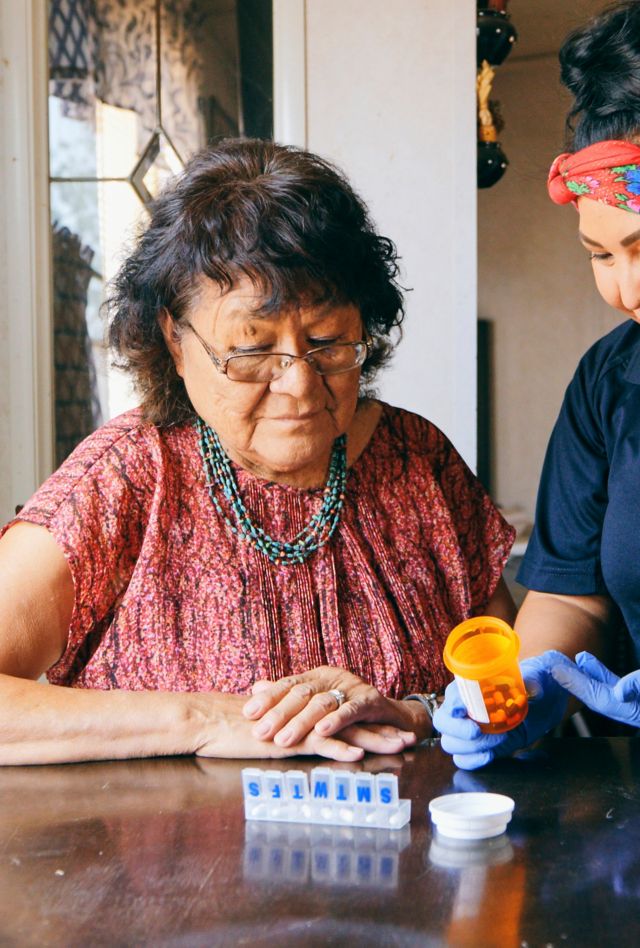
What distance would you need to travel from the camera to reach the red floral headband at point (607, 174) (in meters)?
1.33

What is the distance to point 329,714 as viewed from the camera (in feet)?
4.65

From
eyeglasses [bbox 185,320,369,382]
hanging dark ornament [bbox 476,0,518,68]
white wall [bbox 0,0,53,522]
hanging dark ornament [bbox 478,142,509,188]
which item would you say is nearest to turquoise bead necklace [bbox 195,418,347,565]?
eyeglasses [bbox 185,320,369,382]

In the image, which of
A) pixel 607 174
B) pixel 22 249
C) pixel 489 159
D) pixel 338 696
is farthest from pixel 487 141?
pixel 338 696

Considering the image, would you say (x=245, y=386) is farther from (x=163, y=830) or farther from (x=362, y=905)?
(x=362, y=905)

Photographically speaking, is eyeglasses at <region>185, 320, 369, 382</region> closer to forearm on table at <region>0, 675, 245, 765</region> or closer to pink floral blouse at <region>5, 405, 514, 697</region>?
pink floral blouse at <region>5, 405, 514, 697</region>

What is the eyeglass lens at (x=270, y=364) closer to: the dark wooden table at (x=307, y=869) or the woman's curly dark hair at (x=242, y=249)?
the woman's curly dark hair at (x=242, y=249)

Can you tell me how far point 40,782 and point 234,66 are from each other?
2.40m

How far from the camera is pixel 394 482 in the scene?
1.89 metres

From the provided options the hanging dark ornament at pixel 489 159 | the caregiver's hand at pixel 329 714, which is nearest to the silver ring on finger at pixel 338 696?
the caregiver's hand at pixel 329 714

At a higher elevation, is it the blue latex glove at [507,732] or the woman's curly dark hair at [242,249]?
the woman's curly dark hair at [242,249]

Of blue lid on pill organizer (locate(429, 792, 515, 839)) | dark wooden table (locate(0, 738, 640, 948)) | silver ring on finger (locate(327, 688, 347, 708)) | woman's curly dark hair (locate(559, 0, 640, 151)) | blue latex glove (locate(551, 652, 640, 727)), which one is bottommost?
dark wooden table (locate(0, 738, 640, 948))

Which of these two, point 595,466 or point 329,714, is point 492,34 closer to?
point 595,466

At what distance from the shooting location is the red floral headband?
4.36ft

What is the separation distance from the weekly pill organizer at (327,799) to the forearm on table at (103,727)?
25 cm
